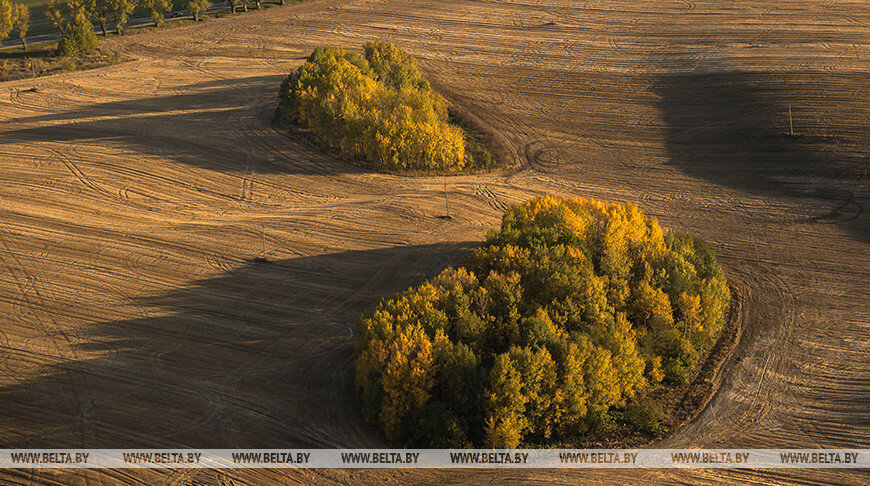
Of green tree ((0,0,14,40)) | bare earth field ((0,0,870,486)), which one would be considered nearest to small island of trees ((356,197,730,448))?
bare earth field ((0,0,870,486))

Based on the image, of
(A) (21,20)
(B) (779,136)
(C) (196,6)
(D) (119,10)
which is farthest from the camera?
(C) (196,6)

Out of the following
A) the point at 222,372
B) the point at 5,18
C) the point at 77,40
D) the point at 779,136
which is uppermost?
the point at 5,18

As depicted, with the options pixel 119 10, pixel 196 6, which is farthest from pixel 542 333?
pixel 196 6

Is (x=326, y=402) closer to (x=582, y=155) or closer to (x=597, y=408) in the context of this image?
(x=597, y=408)

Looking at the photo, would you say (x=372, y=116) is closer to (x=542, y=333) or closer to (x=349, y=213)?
(x=349, y=213)

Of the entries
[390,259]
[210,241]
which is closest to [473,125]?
[390,259]
